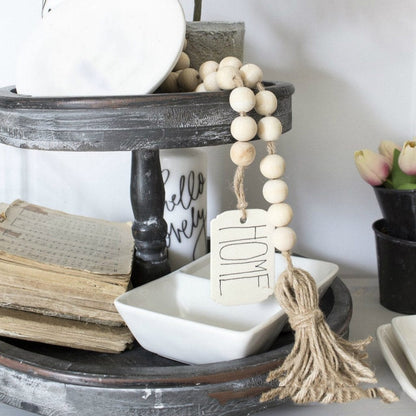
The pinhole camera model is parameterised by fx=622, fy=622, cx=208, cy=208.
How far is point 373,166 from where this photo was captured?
2.32 ft

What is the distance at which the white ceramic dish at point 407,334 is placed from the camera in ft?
1.84

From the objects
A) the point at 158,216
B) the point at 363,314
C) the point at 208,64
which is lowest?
the point at 363,314

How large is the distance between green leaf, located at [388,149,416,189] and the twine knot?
308 millimetres

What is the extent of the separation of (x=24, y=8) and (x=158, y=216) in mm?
361

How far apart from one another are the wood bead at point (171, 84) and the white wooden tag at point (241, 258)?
13cm

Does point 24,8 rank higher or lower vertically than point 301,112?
higher

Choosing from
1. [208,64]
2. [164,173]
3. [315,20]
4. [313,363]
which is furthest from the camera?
[315,20]

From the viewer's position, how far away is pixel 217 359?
49cm

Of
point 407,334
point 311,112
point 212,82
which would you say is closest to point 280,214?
point 212,82

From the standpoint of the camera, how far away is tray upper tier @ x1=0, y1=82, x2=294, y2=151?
1.44 feet

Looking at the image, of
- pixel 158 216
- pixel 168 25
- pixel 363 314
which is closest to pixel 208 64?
pixel 168 25

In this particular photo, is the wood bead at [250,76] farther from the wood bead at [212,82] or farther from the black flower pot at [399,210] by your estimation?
the black flower pot at [399,210]

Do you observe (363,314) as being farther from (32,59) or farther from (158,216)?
(32,59)

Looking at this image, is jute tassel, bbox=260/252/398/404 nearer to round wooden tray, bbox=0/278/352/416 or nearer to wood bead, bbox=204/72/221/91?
round wooden tray, bbox=0/278/352/416
